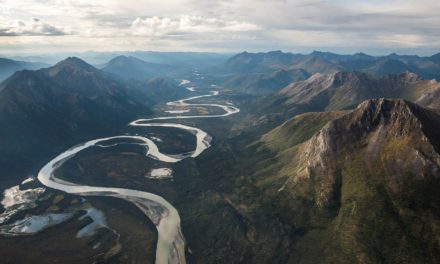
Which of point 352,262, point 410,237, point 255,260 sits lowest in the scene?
point 255,260

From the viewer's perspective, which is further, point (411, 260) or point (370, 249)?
point (370, 249)

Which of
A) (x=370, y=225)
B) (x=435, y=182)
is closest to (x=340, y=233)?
(x=370, y=225)

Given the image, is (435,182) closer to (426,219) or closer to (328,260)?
(426,219)

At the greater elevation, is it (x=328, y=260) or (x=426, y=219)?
(x=426, y=219)

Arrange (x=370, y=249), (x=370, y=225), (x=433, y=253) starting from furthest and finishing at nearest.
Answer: (x=370, y=225) < (x=370, y=249) < (x=433, y=253)

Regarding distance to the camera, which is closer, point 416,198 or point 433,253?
point 433,253

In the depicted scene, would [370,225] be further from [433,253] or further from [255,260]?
[255,260]

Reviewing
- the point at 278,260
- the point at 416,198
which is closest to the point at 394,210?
the point at 416,198

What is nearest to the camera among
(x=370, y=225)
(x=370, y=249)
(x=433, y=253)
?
(x=433, y=253)

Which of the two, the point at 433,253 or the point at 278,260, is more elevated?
the point at 433,253
